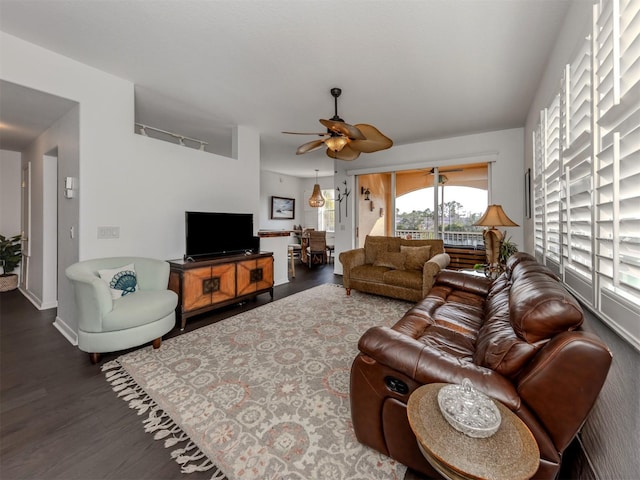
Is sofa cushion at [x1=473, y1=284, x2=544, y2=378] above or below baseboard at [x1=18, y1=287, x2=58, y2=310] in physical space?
above

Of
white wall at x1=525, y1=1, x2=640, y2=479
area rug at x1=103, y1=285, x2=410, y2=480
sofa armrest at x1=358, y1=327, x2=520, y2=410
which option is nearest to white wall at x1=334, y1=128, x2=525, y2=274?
area rug at x1=103, y1=285, x2=410, y2=480

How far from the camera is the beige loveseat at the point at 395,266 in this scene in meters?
3.68

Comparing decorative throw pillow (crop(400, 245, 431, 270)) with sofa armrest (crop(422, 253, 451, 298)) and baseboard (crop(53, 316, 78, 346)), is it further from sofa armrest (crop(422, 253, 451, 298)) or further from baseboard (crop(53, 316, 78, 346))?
baseboard (crop(53, 316, 78, 346))

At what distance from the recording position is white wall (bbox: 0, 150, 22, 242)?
4.62 meters

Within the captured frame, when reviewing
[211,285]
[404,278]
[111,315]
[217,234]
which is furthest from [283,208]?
[111,315]

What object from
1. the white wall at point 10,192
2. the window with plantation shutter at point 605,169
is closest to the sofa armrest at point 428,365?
the window with plantation shutter at point 605,169

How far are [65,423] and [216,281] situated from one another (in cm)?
189

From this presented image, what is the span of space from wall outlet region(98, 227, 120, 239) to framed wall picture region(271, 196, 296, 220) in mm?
5537

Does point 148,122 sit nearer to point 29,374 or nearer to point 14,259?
point 14,259

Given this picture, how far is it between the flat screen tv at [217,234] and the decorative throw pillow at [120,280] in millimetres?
717

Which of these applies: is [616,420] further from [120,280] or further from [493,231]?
[120,280]

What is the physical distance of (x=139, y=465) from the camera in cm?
135

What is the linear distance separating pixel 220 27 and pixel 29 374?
127 inches

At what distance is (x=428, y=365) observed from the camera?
1.15 metres
